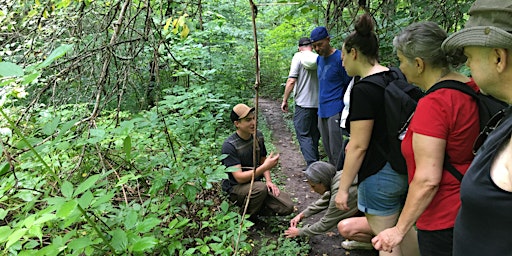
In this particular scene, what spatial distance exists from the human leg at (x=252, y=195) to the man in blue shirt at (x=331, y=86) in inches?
41.9

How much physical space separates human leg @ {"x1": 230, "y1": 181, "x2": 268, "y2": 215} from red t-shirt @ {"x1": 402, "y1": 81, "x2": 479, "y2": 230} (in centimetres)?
197

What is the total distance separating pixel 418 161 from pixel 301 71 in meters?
3.45

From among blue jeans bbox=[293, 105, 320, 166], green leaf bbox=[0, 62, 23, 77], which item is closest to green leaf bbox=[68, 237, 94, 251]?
green leaf bbox=[0, 62, 23, 77]

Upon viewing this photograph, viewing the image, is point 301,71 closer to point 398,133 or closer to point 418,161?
point 398,133

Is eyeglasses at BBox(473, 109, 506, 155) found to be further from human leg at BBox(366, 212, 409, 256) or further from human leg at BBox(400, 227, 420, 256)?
human leg at BBox(400, 227, 420, 256)

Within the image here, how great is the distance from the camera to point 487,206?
97cm

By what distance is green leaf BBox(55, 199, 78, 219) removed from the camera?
1162mm

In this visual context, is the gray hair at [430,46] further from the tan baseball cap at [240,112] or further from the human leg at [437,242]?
the tan baseball cap at [240,112]

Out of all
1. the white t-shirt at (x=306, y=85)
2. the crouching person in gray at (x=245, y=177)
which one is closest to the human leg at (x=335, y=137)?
the white t-shirt at (x=306, y=85)

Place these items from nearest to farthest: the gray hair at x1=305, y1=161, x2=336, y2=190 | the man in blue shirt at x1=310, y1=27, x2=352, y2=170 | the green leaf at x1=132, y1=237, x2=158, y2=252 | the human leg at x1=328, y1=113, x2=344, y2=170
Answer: the green leaf at x1=132, y1=237, x2=158, y2=252 < the gray hair at x1=305, y1=161, x2=336, y2=190 < the man in blue shirt at x1=310, y1=27, x2=352, y2=170 < the human leg at x1=328, y1=113, x2=344, y2=170

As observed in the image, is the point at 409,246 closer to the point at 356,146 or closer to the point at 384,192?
the point at 384,192

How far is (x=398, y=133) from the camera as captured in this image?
6.38 ft

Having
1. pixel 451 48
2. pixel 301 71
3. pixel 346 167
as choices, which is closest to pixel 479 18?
pixel 451 48

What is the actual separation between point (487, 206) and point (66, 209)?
1.39 metres
